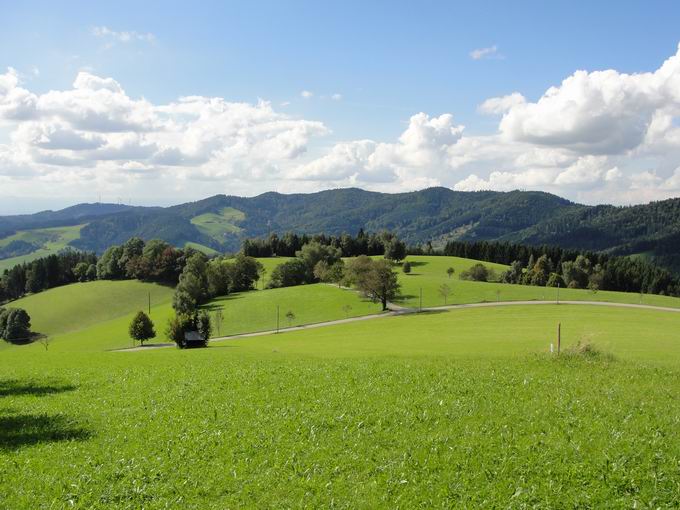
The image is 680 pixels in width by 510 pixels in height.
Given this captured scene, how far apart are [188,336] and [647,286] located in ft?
494

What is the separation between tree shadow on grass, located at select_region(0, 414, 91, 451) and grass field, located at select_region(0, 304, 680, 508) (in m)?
0.08

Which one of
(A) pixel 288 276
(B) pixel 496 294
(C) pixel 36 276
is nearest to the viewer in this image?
(B) pixel 496 294

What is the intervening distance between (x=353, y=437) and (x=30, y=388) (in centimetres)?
1812

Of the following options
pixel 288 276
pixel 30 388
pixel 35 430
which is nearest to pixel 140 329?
pixel 288 276

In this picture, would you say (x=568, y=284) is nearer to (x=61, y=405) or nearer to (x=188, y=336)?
(x=188, y=336)

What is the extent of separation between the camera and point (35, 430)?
52.9ft

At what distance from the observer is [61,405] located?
19250 mm

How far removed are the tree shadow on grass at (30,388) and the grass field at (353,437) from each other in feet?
0.51

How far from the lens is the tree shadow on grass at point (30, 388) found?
22.2 meters

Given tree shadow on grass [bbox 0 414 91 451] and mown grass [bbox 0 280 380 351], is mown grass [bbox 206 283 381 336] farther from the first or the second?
tree shadow on grass [bbox 0 414 91 451]

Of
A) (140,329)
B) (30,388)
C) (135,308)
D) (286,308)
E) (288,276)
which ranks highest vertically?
(30,388)

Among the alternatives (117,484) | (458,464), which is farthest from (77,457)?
(458,464)

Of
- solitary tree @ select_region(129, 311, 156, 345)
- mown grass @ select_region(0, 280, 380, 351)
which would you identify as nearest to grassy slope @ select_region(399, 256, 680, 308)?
mown grass @ select_region(0, 280, 380, 351)

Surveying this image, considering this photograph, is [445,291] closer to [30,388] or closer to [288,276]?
[288,276]
